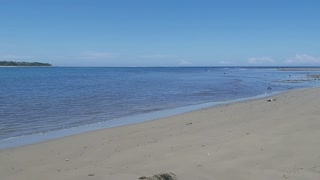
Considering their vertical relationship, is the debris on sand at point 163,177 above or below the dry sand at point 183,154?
above

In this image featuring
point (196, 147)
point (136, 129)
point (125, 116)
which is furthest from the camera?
point (125, 116)

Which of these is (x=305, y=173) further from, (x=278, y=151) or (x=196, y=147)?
(x=196, y=147)

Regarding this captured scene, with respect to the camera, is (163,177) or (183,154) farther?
(183,154)

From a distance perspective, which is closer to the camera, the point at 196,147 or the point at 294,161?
the point at 294,161

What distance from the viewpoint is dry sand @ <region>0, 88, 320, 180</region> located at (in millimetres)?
6785

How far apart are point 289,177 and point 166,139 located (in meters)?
4.12

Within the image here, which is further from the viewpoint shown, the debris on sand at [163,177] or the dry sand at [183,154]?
the dry sand at [183,154]

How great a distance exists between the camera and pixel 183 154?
8.06 m

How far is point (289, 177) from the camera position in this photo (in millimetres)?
6359

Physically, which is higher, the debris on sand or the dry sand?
the debris on sand

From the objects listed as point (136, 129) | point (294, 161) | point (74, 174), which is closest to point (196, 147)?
point (294, 161)

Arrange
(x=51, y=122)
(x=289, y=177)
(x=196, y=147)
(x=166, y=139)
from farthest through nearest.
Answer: (x=51, y=122) → (x=166, y=139) → (x=196, y=147) → (x=289, y=177)

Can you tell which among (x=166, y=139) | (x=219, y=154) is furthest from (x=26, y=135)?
(x=219, y=154)

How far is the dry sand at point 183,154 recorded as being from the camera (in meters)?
6.79
